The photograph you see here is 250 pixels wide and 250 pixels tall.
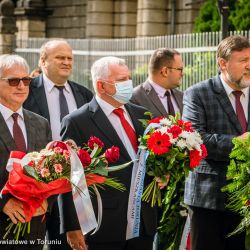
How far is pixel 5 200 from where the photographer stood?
6414 millimetres

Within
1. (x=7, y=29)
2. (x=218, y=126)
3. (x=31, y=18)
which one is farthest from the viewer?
(x=31, y=18)

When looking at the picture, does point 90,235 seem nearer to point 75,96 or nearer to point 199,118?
point 199,118

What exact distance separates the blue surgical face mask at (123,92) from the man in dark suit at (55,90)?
4.55ft

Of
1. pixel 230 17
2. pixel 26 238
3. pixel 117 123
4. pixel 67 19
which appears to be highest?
pixel 67 19

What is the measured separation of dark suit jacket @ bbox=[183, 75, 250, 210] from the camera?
25.6 ft

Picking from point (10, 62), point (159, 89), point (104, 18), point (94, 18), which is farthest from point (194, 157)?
point (94, 18)

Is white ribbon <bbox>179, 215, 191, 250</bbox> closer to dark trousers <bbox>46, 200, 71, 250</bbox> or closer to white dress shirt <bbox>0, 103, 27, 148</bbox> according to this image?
dark trousers <bbox>46, 200, 71, 250</bbox>

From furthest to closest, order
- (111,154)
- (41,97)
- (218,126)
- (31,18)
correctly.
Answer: (31,18), (41,97), (218,126), (111,154)

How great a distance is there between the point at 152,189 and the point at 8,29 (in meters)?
18.5

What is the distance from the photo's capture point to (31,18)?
118ft

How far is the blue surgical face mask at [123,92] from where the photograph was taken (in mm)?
7496

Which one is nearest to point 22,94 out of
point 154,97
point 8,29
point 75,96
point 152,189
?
point 152,189

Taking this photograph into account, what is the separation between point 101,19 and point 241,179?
25.5 m

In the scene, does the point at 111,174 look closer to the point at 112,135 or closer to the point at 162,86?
the point at 112,135
